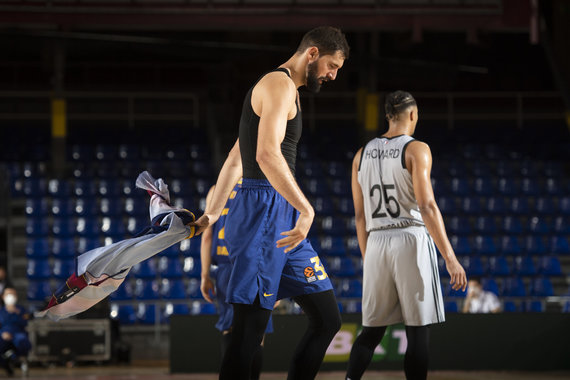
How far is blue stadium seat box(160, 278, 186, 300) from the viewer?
512 inches

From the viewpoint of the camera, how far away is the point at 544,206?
50.7ft

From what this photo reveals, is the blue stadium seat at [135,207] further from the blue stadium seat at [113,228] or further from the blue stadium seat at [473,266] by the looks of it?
the blue stadium seat at [473,266]

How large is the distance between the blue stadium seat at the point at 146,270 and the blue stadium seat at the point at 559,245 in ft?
21.3

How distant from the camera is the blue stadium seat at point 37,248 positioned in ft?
45.5

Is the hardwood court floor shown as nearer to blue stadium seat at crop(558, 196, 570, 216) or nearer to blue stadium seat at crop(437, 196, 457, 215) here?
blue stadium seat at crop(437, 196, 457, 215)

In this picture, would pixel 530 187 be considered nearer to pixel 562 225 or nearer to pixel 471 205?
pixel 562 225

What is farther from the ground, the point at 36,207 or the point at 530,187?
the point at 530,187

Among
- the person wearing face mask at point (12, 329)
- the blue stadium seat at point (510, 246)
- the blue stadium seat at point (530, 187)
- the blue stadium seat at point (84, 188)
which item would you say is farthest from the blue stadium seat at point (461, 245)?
the person wearing face mask at point (12, 329)

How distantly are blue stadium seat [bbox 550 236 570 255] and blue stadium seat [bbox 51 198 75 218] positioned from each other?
800cm

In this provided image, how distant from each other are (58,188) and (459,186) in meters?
7.08

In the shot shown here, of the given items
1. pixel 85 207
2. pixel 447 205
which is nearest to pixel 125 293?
pixel 85 207

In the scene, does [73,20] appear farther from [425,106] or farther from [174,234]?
[174,234]

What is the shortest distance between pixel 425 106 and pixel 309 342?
1659 centimetres

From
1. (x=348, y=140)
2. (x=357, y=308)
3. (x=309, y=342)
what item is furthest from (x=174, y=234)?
(x=348, y=140)
